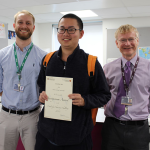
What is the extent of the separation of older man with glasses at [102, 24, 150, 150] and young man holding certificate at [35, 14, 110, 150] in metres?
0.30

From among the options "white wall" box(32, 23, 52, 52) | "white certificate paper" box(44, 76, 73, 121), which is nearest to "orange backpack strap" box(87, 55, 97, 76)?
"white certificate paper" box(44, 76, 73, 121)

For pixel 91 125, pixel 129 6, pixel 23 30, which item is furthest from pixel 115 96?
pixel 129 6

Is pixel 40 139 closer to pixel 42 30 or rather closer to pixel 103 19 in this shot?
pixel 103 19

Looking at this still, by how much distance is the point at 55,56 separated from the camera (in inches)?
52.4

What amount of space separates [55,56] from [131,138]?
87cm

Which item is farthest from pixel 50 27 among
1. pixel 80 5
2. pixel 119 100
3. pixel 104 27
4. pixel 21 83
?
pixel 119 100

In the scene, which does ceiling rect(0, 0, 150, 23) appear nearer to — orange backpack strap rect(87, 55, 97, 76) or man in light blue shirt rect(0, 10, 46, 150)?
man in light blue shirt rect(0, 10, 46, 150)

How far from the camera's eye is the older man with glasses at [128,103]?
145 centimetres

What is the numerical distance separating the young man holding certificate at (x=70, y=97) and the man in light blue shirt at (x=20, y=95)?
32 centimetres

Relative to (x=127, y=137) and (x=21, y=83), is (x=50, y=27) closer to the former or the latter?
(x=21, y=83)

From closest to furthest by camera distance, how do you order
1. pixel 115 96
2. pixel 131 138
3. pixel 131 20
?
1. pixel 131 138
2. pixel 115 96
3. pixel 131 20

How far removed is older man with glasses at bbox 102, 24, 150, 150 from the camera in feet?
4.77

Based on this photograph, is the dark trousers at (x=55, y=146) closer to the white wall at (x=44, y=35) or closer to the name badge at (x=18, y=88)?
the name badge at (x=18, y=88)

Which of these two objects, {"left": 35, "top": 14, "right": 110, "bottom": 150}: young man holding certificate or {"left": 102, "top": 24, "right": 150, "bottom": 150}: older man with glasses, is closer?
{"left": 35, "top": 14, "right": 110, "bottom": 150}: young man holding certificate
